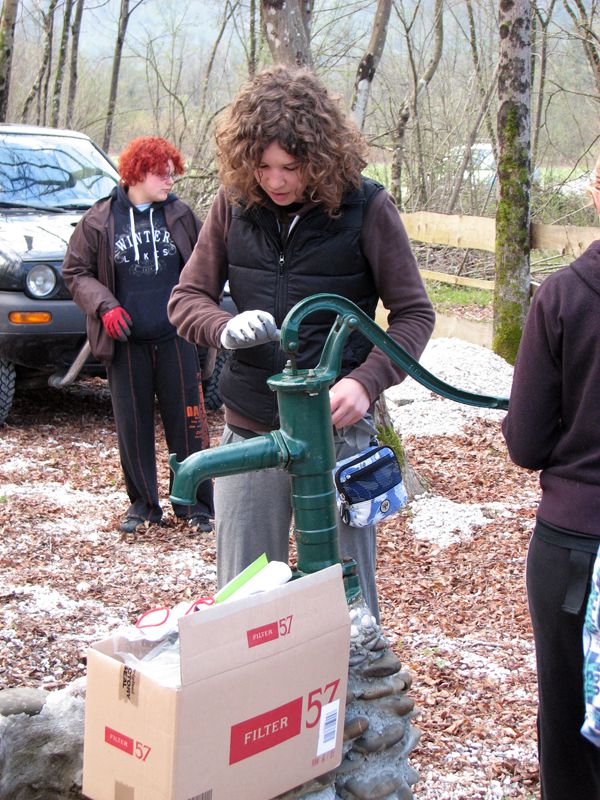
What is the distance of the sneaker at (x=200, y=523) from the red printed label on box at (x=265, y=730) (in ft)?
11.3

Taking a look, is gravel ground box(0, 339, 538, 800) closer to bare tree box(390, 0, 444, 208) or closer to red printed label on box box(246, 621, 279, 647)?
red printed label on box box(246, 621, 279, 647)

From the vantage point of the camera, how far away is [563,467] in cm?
208

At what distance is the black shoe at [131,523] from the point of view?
5.26 meters

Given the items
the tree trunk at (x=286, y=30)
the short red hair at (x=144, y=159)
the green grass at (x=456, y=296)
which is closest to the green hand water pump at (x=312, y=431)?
the short red hair at (x=144, y=159)

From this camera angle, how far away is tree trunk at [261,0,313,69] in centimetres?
541

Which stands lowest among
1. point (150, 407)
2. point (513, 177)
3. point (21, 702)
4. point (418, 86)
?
point (21, 702)

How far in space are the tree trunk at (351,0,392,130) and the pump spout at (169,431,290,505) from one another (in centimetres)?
496

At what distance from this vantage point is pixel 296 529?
2215 millimetres

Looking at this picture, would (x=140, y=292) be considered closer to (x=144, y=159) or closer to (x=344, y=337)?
(x=144, y=159)

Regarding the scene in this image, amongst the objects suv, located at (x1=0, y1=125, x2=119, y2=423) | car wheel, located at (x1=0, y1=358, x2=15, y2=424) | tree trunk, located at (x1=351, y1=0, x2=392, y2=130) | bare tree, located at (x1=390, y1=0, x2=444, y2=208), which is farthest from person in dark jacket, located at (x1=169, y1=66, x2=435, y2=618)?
bare tree, located at (x1=390, y1=0, x2=444, y2=208)

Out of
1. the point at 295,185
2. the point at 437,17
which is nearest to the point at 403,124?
the point at 437,17

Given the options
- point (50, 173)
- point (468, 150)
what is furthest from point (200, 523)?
point (468, 150)

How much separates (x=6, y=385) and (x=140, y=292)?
2.15m

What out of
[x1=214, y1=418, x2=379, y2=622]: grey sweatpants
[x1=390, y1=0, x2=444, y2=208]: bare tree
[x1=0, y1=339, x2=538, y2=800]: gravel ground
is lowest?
[x1=0, y1=339, x2=538, y2=800]: gravel ground
